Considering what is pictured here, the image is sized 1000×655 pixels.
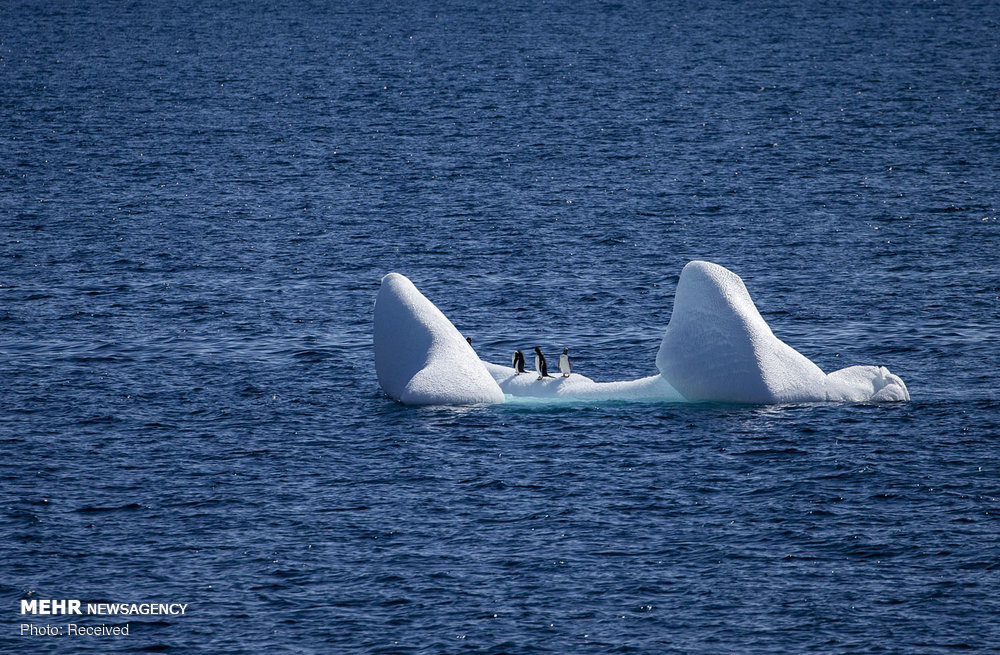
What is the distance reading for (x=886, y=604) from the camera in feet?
106

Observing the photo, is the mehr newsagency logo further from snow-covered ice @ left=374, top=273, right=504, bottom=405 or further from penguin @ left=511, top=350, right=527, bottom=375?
penguin @ left=511, top=350, right=527, bottom=375

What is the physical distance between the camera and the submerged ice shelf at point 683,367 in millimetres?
45219

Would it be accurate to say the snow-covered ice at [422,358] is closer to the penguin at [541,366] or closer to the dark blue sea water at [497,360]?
the dark blue sea water at [497,360]

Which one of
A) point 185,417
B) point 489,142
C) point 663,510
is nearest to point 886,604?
point 663,510

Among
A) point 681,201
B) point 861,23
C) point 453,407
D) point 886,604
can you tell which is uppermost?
point 861,23

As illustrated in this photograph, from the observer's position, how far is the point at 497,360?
5222 centimetres

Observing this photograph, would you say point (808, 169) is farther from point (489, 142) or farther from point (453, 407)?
point (453, 407)

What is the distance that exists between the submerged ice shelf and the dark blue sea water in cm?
79

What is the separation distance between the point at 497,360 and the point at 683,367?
356 inches

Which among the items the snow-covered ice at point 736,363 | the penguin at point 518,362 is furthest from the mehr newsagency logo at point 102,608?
the snow-covered ice at point 736,363

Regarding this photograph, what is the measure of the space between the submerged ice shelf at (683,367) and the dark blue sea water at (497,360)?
→ 2.60 ft

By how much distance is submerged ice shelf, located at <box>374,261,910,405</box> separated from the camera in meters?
→ 45.2

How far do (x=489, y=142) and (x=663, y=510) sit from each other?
234 feet

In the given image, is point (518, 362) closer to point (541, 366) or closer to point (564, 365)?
point (541, 366)
